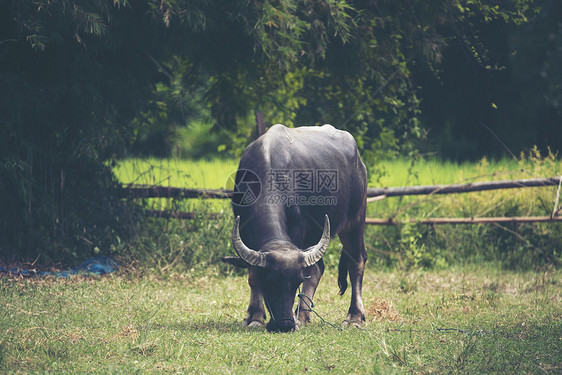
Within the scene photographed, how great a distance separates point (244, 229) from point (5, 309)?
2141 millimetres

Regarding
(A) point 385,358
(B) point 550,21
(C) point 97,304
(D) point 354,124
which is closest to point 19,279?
(C) point 97,304

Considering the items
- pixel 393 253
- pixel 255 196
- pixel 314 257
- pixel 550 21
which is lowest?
pixel 393 253

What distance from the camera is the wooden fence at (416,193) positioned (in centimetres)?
860

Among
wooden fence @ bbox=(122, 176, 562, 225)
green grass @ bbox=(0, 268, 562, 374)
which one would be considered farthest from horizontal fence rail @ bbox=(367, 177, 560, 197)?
green grass @ bbox=(0, 268, 562, 374)

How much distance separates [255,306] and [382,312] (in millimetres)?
1202

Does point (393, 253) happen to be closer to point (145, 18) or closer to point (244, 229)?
point (244, 229)

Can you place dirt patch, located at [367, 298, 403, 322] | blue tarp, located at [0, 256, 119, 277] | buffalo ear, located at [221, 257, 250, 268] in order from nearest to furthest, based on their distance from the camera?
buffalo ear, located at [221, 257, 250, 268] < dirt patch, located at [367, 298, 403, 322] < blue tarp, located at [0, 256, 119, 277]

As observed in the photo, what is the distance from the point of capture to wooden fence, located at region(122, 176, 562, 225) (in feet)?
28.2

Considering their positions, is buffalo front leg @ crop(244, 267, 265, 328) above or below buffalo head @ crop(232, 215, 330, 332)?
below

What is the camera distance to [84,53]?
7508 millimetres

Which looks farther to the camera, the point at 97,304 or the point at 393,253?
the point at 393,253

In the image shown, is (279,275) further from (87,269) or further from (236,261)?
(87,269)

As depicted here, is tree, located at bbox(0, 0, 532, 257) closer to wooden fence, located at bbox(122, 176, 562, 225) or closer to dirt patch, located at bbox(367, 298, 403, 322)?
wooden fence, located at bbox(122, 176, 562, 225)

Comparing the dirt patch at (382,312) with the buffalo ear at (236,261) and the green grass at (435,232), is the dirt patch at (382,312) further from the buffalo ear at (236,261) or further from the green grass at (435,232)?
the green grass at (435,232)
